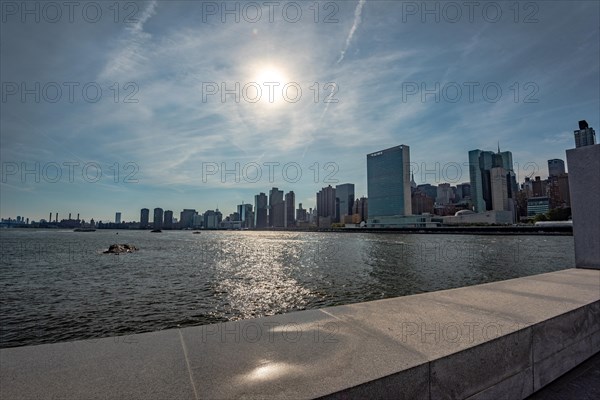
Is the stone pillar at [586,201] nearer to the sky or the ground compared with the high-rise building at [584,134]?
nearer to the ground

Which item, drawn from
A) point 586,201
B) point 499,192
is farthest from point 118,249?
point 499,192

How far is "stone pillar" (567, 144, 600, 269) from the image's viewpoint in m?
7.42

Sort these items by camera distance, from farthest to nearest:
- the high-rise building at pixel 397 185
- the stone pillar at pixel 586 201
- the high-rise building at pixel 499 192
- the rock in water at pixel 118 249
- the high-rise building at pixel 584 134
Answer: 1. the high-rise building at pixel 397 185
2. the high-rise building at pixel 499 192
3. the rock in water at pixel 118 249
4. the high-rise building at pixel 584 134
5. the stone pillar at pixel 586 201

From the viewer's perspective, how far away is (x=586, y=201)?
7.59m

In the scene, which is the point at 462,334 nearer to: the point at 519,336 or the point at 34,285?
the point at 519,336

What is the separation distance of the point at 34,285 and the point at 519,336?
24539 millimetres

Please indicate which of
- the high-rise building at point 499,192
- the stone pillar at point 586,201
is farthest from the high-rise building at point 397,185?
the stone pillar at point 586,201

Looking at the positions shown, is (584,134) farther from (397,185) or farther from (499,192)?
(499,192)

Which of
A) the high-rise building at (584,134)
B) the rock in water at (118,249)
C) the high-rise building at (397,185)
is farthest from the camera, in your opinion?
the high-rise building at (397,185)

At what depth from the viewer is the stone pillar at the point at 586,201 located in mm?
7422

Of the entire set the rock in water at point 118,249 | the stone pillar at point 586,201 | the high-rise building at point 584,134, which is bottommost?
the rock in water at point 118,249

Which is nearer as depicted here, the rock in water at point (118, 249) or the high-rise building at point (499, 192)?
the rock in water at point (118, 249)

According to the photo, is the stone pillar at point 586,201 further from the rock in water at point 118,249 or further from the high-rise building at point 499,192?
the high-rise building at point 499,192

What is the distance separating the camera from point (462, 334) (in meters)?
3.18
